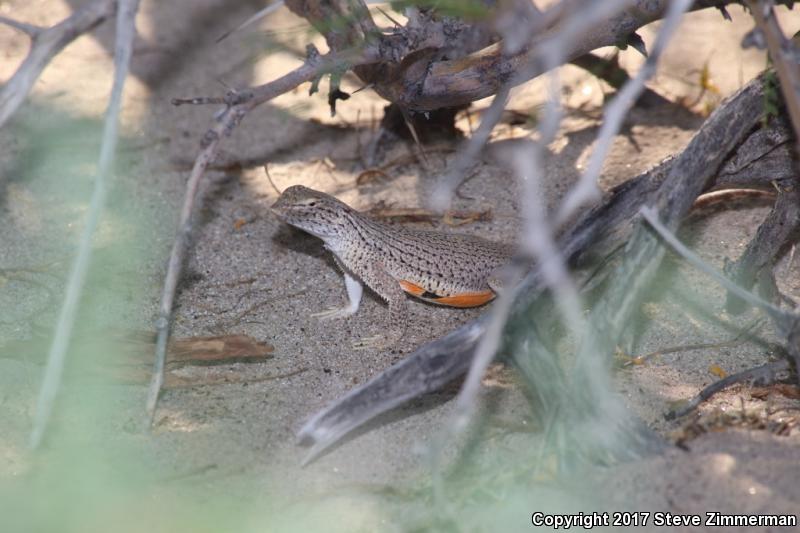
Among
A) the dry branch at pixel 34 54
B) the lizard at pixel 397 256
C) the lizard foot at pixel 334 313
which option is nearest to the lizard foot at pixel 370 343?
the lizard at pixel 397 256

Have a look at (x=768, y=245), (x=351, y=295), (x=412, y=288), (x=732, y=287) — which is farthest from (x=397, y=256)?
(x=732, y=287)

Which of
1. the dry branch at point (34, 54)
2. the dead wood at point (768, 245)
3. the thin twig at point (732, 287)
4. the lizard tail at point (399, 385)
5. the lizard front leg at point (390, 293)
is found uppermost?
the dry branch at point (34, 54)

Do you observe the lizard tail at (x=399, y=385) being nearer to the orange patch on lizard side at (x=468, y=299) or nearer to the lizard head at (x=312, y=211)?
the orange patch on lizard side at (x=468, y=299)

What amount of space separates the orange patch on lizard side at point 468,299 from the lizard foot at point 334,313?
0.49m

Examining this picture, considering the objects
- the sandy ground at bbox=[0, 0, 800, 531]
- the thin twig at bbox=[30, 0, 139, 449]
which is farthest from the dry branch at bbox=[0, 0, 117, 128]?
the sandy ground at bbox=[0, 0, 800, 531]

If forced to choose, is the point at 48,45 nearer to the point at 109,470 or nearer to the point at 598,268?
the point at 109,470

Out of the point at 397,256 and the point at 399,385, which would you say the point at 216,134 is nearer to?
the point at 399,385

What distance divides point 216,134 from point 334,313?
1.79 metres

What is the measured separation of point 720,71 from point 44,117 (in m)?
5.07

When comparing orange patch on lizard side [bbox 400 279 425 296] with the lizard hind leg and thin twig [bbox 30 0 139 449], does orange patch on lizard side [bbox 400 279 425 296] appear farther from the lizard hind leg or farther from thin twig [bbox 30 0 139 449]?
thin twig [bbox 30 0 139 449]

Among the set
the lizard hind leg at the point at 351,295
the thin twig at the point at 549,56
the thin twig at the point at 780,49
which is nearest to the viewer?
the thin twig at the point at 549,56

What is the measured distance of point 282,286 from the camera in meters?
4.67

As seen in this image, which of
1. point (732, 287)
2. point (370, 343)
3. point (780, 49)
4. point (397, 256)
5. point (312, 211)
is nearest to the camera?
point (780, 49)

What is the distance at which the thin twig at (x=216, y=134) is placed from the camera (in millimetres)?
2924
